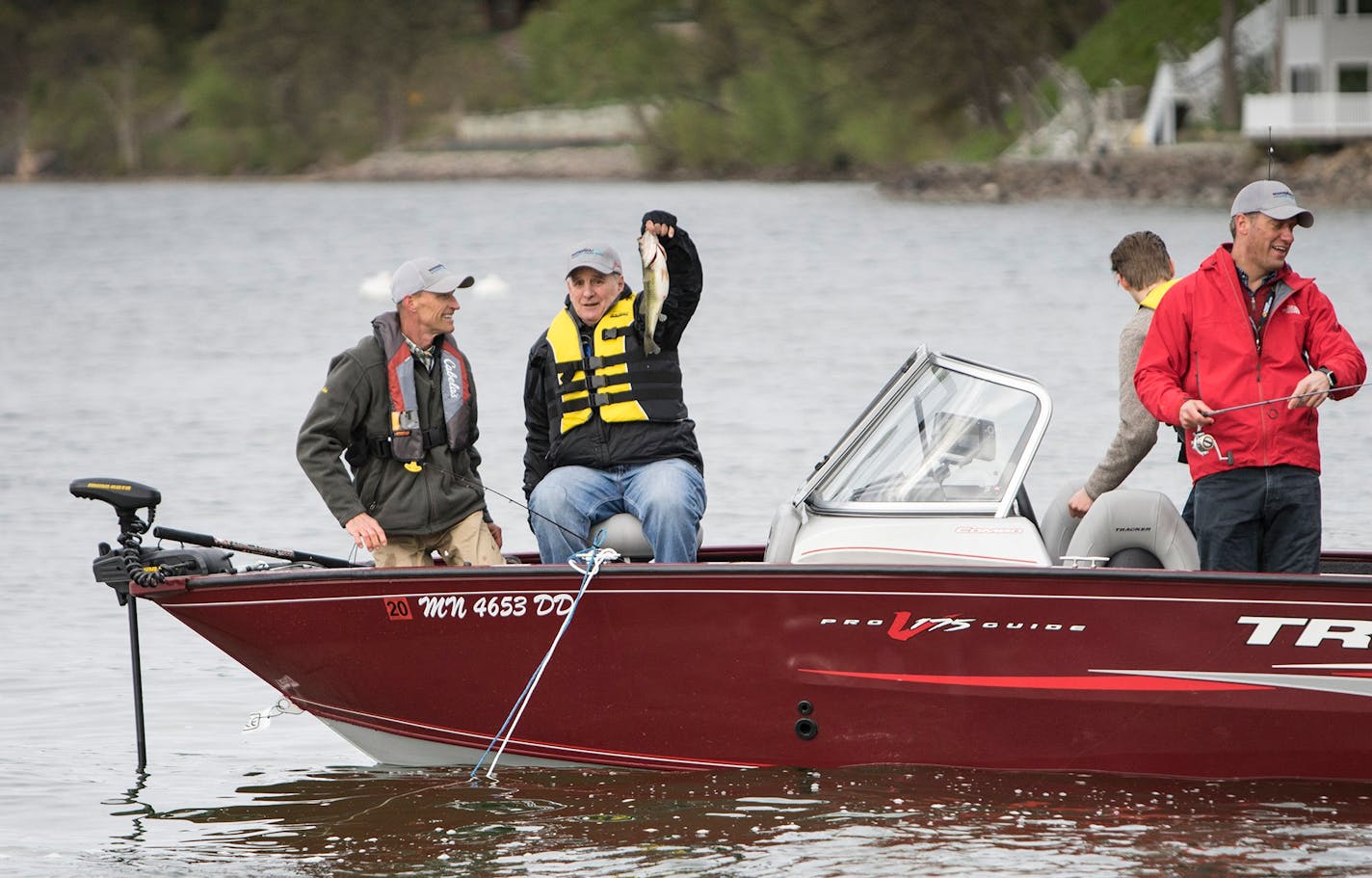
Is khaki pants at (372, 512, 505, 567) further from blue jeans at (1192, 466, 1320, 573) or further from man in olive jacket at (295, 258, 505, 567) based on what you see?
blue jeans at (1192, 466, 1320, 573)

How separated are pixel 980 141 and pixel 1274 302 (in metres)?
71.2

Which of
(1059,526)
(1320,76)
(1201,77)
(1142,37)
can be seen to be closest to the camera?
(1059,526)

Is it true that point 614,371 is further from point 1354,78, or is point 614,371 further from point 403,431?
point 1354,78

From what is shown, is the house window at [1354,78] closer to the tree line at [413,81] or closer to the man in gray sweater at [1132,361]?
the tree line at [413,81]

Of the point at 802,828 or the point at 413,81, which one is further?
the point at 413,81

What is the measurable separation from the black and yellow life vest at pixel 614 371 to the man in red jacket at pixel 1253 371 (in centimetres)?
163

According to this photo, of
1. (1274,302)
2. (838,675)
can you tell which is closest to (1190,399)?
(1274,302)

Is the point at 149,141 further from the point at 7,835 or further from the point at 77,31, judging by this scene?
the point at 7,835

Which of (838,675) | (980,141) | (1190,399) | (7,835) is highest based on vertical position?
(980,141)

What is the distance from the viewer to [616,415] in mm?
6719

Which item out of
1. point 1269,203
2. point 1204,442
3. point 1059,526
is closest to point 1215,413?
point 1204,442

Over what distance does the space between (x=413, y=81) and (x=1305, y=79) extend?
8401cm

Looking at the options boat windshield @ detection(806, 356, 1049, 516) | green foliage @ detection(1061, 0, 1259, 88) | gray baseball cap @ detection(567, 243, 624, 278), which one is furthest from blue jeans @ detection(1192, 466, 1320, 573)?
green foliage @ detection(1061, 0, 1259, 88)

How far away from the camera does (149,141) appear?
125062 millimetres
